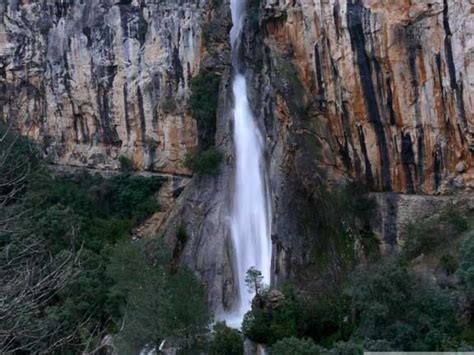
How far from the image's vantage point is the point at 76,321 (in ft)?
60.4

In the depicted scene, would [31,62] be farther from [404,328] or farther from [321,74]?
[404,328]

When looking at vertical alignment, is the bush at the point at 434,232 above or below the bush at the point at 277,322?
above

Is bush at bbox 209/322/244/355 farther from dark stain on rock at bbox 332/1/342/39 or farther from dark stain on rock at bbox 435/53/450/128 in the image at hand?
dark stain on rock at bbox 332/1/342/39

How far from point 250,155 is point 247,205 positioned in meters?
1.85

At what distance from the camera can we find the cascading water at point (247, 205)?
805 inches

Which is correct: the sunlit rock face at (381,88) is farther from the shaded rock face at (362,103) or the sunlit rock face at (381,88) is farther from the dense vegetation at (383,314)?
the dense vegetation at (383,314)

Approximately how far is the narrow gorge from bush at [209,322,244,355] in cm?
52

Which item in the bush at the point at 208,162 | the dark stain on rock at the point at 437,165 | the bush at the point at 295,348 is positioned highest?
the bush at the point at 208,162

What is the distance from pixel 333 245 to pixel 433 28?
6.77 meters

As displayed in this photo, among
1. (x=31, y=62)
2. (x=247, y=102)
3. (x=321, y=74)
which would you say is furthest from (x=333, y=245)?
(x=31, y=62)

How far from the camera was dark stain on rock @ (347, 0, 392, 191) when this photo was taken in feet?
60.4

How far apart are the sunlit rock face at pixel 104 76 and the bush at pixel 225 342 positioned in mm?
11031

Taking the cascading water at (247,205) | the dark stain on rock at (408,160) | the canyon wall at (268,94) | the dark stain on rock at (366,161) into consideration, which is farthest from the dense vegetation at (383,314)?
the dark stain on rock at (366,161)

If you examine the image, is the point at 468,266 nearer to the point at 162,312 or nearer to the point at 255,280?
the point at 255,280
